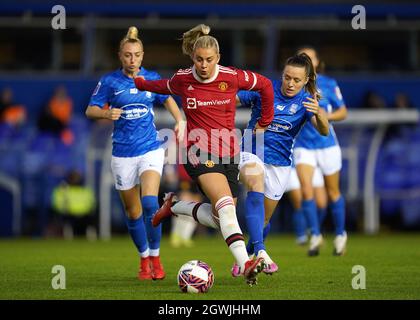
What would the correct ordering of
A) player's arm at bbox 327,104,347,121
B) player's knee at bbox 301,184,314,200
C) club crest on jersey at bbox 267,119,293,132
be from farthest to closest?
player's knee at bbox 301,184,314,200
player's arm at bbox 327,104,347,121
club crest on jersey at bbox 267,119,293,132

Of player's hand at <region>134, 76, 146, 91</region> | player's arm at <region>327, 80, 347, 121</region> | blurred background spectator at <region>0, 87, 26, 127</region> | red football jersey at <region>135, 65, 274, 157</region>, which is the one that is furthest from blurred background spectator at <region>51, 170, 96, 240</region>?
red football jersey at <region>135, 65, 274, 157</region>

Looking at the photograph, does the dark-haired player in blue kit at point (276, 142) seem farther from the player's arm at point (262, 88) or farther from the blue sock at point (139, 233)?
the blue sock at point (139, 233)

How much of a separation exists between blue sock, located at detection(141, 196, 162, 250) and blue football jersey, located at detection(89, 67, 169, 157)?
49cm

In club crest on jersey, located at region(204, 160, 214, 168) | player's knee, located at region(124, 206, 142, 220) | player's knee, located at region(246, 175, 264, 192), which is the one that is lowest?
player's knee, located at region(124, 206, 142, 220)

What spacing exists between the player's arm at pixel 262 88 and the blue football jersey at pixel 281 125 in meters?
0.60

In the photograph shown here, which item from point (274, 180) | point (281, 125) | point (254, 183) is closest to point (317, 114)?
point (281, 125)

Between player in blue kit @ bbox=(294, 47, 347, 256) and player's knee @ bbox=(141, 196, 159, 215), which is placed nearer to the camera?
player's knee @ bbox=(141, 196, 159, 215)

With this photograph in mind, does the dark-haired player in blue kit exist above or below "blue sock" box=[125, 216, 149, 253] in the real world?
above

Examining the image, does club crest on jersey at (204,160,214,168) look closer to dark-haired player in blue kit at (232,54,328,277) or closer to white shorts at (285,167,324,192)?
dark-haired player in blue kit at (232,54,328,277)

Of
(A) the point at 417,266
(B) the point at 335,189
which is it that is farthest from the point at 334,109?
(A) the point at 417,266

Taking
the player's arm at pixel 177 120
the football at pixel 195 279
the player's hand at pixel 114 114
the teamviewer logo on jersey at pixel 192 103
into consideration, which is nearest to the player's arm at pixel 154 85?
the teamviewer logo on jersey at pixel 192 103

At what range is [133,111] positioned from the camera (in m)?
10.4

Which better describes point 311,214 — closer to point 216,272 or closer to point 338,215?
point 338,215

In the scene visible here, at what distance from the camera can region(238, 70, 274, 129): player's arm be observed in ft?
30.4
